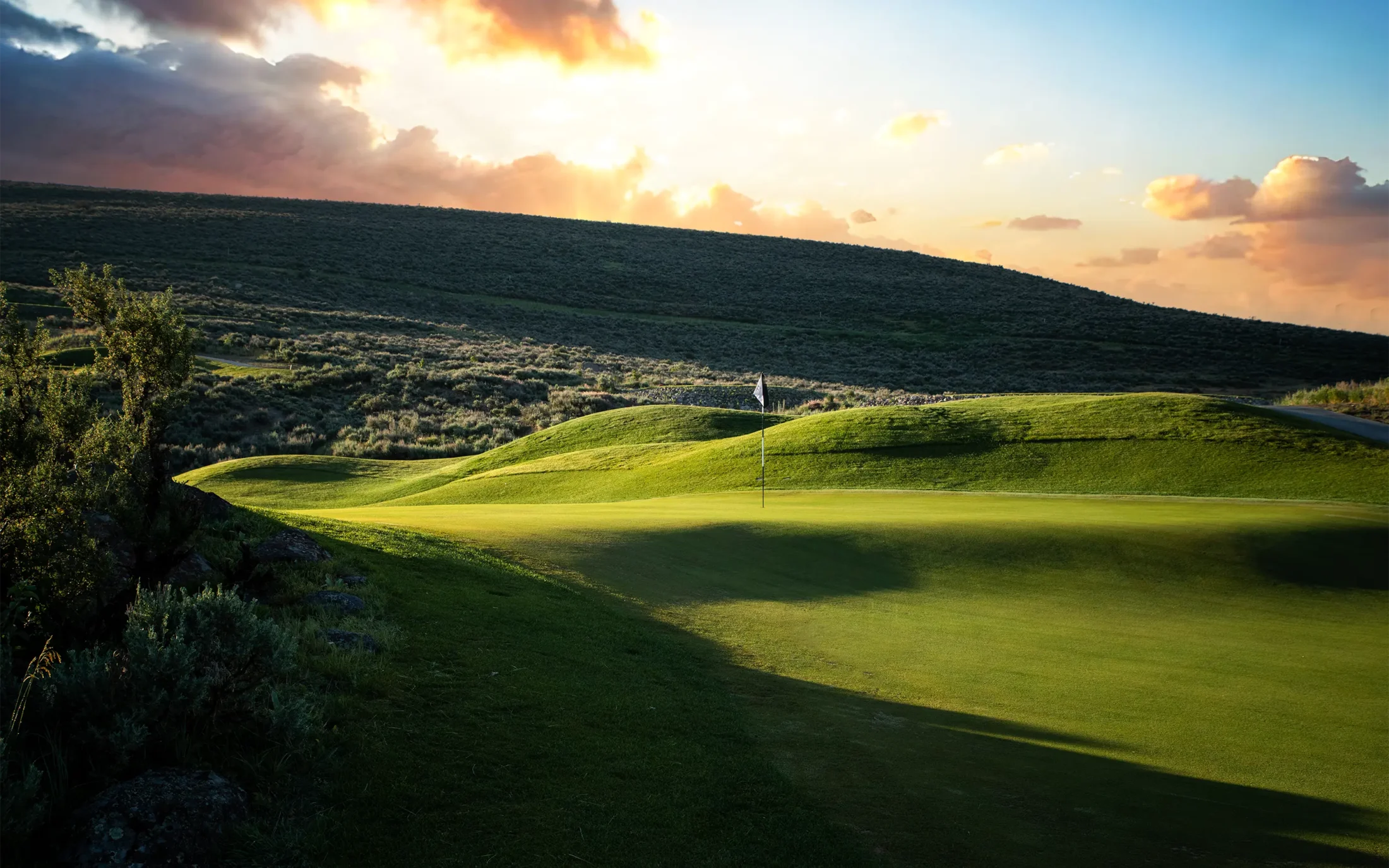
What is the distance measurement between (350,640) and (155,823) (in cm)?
322

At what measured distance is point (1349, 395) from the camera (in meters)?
37.1

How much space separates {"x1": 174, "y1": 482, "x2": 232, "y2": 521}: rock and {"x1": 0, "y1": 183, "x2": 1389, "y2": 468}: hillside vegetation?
2807cm

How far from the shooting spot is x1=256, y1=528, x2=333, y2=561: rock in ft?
32.1

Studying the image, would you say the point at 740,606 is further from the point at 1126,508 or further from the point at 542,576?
the point at 1126,508

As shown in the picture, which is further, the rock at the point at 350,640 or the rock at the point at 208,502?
the rock at the point at 208,502

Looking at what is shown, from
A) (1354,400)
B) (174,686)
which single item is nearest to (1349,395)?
(1354,400)

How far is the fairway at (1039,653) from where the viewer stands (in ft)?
20.1

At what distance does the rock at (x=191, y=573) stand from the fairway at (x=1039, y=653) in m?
5.16

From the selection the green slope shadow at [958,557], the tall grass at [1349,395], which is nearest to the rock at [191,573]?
the green slope shadow at [958,557]

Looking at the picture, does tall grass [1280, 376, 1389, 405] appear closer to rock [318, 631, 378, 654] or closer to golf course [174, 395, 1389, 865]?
golf course [174, 395, 1389, 865]

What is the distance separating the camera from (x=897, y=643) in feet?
35.6

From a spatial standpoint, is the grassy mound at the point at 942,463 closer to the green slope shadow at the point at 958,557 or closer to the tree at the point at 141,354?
the green slope shadow at the point at 958,557

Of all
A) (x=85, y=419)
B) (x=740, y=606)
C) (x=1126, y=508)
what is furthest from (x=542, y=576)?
(x=1126, y=508)

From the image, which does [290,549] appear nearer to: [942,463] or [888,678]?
[888,678]
